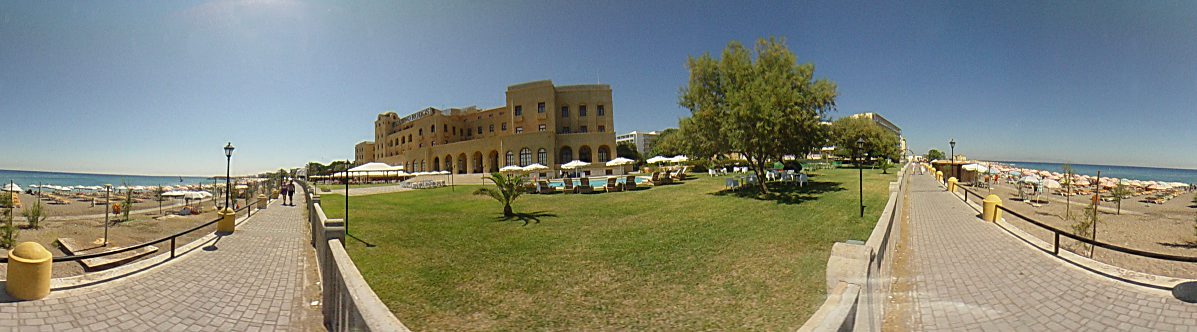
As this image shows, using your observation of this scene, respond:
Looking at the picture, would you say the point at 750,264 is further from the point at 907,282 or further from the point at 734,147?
the point at 734,147

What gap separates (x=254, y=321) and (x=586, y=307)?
427 centimetres

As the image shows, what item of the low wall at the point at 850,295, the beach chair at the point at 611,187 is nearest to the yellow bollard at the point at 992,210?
the low wall at the point at 850,295

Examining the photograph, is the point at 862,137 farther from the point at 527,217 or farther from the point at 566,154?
the point at 527,217

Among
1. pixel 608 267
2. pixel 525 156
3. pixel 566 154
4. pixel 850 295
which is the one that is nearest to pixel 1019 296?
pixel 850 295

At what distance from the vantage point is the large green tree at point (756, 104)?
15.5 meters

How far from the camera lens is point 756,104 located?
1520 cm

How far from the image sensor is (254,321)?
5.25m

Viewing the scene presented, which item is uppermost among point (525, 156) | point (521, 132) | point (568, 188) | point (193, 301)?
point (521, 132)

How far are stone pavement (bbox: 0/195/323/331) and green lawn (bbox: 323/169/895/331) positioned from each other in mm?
1047

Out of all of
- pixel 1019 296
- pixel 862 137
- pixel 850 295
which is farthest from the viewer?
pixel 862 137

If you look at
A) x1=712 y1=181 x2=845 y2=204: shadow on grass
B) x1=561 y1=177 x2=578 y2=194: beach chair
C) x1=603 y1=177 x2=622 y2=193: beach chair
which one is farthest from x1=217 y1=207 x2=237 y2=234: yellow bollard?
x1=712 y1=181 x2=845 y2=204: shadow on grass

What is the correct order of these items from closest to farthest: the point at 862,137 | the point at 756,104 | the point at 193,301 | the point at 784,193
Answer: the point at 193,301
the point at 756,104
the point at 784,193
the point at 862,137

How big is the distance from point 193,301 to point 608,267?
600 cm

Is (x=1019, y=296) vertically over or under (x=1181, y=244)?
over
